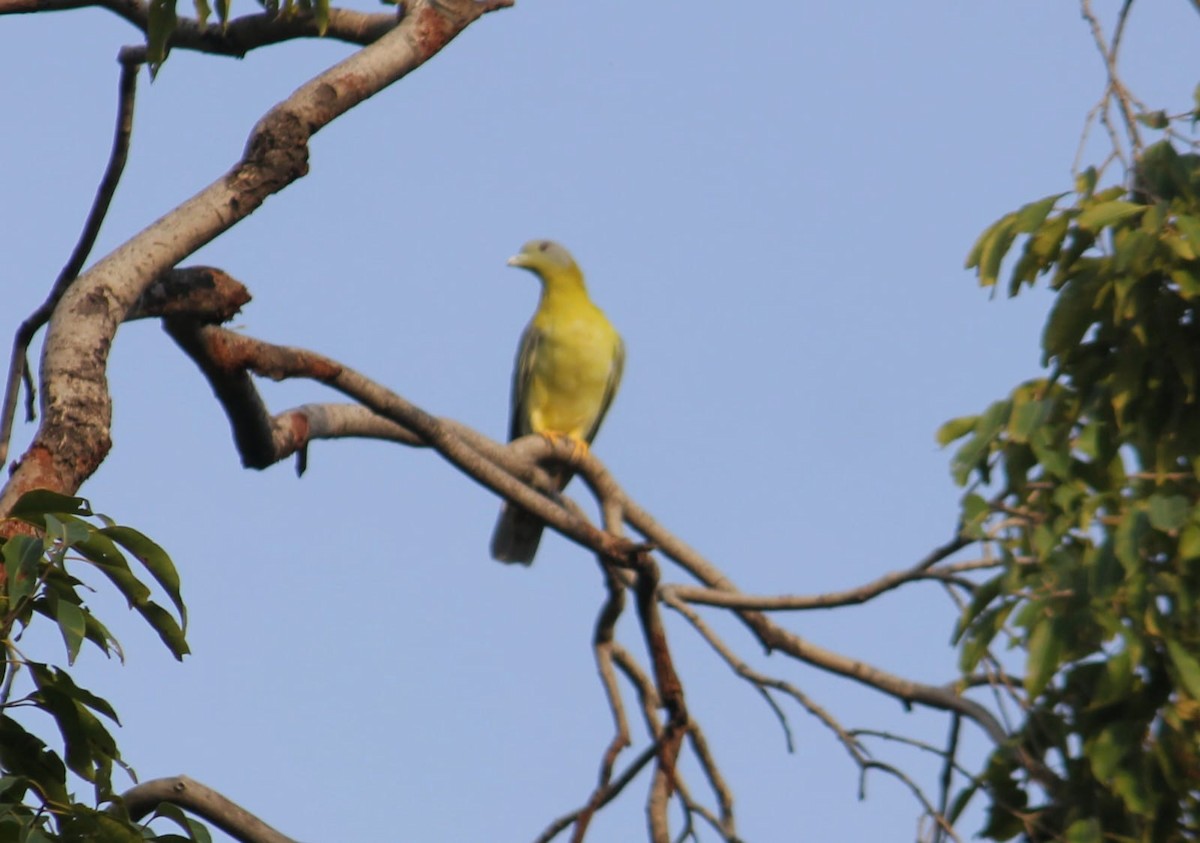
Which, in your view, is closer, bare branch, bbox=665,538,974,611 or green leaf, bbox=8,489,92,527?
green leaf, bbox=8,489,92,527

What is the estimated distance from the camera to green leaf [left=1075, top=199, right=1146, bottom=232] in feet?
10.3

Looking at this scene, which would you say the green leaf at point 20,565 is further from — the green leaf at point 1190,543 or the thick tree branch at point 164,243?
the green leaf at point 1190,543

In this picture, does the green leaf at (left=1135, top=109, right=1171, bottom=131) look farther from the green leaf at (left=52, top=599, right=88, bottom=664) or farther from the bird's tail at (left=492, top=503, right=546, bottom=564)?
the bird's tail at (left=492, top=503, right=546, bottom=564)

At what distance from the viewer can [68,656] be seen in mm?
1633

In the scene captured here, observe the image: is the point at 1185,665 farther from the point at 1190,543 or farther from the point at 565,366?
the point at 565,366

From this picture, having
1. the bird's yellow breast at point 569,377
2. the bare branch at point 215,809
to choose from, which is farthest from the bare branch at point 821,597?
the bird's yellow breast at point 569,377

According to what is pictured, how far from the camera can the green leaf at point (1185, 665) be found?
9.52 feet

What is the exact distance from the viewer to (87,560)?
1.79 metres

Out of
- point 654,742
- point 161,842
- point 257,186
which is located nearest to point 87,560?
point 161,842

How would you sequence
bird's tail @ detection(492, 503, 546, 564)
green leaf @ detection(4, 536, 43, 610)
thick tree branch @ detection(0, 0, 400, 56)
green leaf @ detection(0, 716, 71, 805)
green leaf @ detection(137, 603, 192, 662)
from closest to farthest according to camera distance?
green leaf @ detection(4, 536, 43, 610), green leaf @ detection(0, 716, 71, 805), green leaf @ detection(137, 603, 192, 662), thick tree branch @ detection(0, 0, 400, 56), bird's tail @ detection(492, 503, 546, 564)

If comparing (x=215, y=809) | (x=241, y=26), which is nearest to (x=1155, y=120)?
(x=241, y=26)

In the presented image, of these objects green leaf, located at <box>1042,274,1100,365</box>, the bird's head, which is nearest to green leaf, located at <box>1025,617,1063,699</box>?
green leaf, located at <box>1042,274,1100,365</box>

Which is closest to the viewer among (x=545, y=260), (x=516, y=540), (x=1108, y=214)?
(x=1108, y=214)

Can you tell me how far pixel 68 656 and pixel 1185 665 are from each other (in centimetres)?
209
